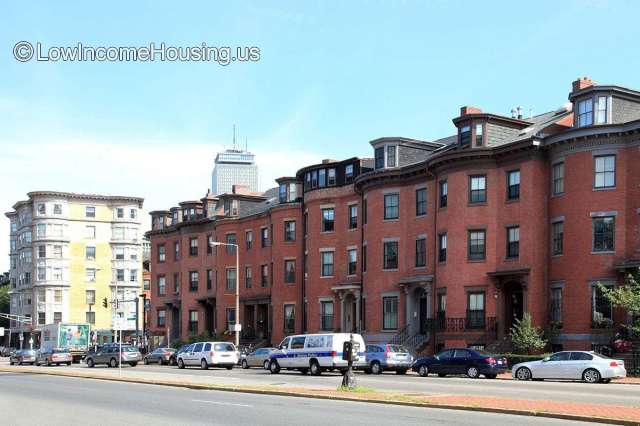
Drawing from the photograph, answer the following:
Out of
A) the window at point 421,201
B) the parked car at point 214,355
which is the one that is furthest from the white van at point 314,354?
the window at point 421,201

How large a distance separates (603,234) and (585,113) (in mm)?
6197

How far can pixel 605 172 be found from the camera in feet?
143

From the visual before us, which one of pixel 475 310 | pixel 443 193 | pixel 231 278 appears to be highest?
pixel 443 193

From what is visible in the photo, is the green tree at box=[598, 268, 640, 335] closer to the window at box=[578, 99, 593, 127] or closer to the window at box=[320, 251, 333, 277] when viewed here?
the window at box=[578, 99, 593, 127]

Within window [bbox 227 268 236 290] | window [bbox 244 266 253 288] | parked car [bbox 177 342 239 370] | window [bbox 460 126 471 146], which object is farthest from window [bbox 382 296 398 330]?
window [bbox 227 268 236 290]

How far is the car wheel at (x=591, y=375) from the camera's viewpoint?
34375 millimetres

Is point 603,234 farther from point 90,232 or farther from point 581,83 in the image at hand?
point 90,232

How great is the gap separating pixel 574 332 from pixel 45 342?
4435 cm

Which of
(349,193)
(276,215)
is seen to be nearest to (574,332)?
(349,193)

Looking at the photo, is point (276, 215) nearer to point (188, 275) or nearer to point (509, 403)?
point (188, 275)

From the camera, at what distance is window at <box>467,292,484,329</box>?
47.8 meters

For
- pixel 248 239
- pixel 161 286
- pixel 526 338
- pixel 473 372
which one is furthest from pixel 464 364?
pixel 161 286

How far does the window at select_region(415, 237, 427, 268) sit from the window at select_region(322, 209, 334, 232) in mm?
9780

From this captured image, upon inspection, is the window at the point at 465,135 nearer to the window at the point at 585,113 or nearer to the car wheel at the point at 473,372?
the window at the point at 585,113
